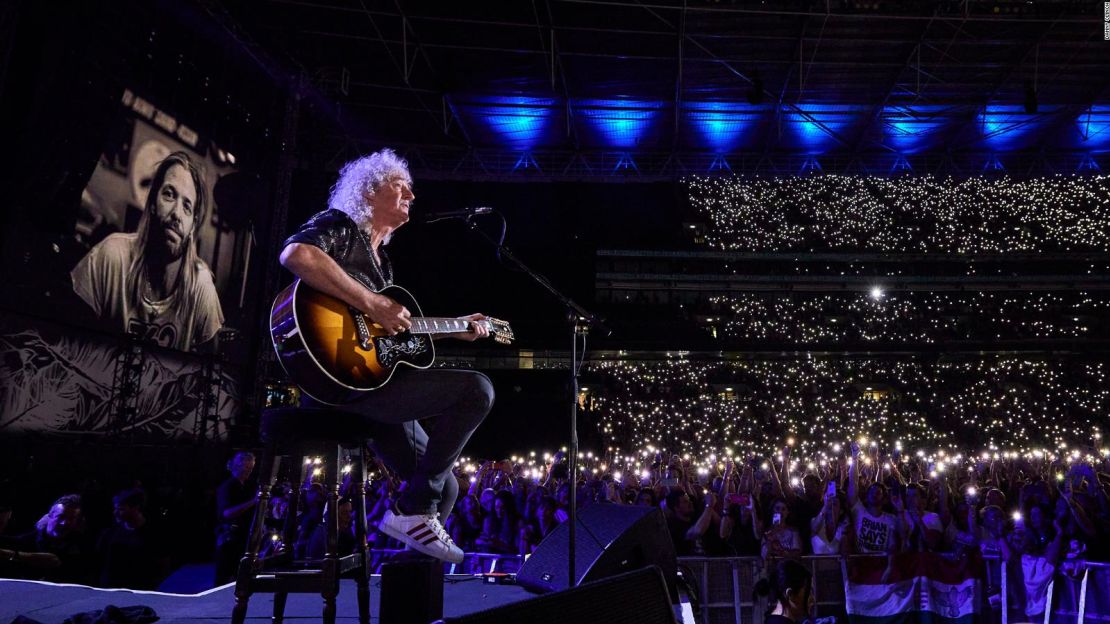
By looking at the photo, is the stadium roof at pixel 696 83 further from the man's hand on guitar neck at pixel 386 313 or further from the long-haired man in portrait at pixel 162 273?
the man's hand on guitar neck at pixel 386 313

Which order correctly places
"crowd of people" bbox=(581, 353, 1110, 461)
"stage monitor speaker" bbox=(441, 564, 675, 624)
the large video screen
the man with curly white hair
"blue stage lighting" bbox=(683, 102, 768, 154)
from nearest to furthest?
1. "stage monitor speaker" bbox=(441, 564, 675, 624)
2. the man with curly white hair
3. the large video screen
4. "blue stage lighting" bbox=(683, 102, 768, 154)
5. "crowd of people" bbox=(581, 353, 1110, 461)

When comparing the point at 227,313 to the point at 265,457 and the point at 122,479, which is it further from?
the point at 265,457

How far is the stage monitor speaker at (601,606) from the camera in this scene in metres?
0.98

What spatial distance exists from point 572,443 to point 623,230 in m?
18.0

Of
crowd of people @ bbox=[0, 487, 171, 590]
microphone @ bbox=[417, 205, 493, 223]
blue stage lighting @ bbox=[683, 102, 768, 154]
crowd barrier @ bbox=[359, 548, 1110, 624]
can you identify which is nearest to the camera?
microphone @ bbox=[417, 205, 493, 223]

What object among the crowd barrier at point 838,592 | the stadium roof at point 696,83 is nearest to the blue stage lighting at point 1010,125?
the stadium roof at point 696,83

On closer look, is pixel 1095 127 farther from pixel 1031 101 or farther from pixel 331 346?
pixel 331 346

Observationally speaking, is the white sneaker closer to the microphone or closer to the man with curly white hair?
the man with curly white hair

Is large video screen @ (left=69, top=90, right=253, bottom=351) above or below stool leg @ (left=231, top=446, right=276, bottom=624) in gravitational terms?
above

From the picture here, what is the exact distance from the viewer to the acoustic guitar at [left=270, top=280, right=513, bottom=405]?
5.90 ft

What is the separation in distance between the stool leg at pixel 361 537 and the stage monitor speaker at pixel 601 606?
88 cm

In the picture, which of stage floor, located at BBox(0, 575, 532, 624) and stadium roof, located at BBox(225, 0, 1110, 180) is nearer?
stage floor, located at BBox(0, 575, 532, 624)

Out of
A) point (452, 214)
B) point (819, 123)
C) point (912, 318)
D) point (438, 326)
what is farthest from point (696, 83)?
point (912, 318)

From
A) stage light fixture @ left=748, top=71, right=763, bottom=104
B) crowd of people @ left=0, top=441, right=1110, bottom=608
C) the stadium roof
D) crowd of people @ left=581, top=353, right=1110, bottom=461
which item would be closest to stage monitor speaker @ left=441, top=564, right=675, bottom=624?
crowd of people @ left=0, top=441, right=1110, bottom=608
